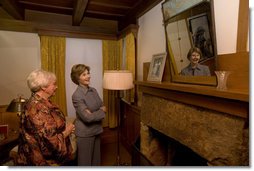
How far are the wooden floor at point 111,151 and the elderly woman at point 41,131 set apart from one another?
5.40 feet

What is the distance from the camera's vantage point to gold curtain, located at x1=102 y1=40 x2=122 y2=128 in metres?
3.86

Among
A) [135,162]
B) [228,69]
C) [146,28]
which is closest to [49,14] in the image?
[146,28]

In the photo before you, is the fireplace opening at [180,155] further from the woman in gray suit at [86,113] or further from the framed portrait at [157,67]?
the woman in gray suit at [86,113]

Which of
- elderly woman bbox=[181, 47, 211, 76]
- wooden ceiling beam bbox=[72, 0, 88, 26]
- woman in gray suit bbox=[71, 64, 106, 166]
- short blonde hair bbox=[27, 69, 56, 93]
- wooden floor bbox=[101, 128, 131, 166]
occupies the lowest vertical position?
wooden floor bbox=[101, 128, 131, 166]

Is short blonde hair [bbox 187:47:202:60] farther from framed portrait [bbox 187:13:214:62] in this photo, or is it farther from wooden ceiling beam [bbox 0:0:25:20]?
wooden ceiling beam [bbox 0:0:25:20]

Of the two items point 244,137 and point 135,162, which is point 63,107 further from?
point 244,137

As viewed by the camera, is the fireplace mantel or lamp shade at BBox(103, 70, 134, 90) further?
lamp shade at BBox(103, 70, 134, 90)

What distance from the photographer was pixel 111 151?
130 inches

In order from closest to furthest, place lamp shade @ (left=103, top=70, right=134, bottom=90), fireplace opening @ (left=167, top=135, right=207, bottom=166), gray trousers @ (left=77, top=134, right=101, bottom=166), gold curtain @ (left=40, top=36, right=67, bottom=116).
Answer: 1. fireplace opening @ (left=167, top=135, right=207, bottom=166)
2. gray trousers @ (left=77, top=134, right=101, bottom=166)
3. lamp shade @ (left=103, top=70, right=134, bottom=90)
4. gold curtain @ (left=40, top=36, right=67, bottom=116)

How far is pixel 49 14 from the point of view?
3543 mm

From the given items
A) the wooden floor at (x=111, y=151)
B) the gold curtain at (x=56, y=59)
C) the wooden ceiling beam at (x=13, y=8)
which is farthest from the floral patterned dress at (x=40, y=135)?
the gold curtain at (x=56, y=59)

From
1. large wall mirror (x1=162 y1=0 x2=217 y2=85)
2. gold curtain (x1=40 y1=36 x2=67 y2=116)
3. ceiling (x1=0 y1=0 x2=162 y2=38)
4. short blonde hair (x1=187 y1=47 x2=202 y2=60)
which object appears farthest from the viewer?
gold curtain (x1=40 y1=36 x2=67 y2=116)

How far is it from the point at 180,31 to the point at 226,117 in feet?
2.91

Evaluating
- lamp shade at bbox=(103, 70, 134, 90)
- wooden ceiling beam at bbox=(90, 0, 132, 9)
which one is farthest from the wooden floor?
wooden ceiling beam at bbox=(90, 0, 132, 9)
